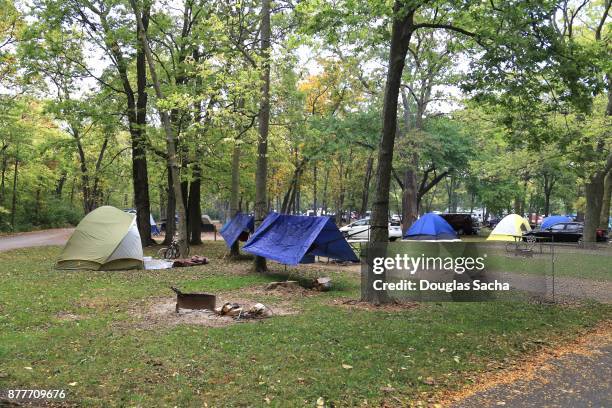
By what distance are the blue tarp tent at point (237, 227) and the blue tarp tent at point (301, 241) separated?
3452 millimetres

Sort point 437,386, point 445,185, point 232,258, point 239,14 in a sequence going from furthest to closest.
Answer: point 445,185, point 232,258, point 239,14, point 437,386

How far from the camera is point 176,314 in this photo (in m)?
8.58

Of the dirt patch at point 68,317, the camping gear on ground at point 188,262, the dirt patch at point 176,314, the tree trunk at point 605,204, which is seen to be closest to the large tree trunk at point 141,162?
the camping gear on ground at point 188,262

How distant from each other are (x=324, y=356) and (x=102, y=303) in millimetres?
5377

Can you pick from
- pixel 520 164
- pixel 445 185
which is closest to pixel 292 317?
pixel 520 164

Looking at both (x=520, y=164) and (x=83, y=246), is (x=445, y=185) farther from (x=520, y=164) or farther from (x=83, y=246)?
(x=83, y=246)

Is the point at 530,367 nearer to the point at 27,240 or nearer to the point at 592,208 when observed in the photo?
the point at 592,208

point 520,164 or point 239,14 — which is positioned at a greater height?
point 239,14

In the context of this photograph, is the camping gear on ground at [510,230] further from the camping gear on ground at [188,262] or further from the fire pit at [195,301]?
the fire pit at [195,301]

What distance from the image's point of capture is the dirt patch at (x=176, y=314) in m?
7.95

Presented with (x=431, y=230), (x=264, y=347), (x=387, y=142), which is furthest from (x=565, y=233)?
(x=264, y=347)

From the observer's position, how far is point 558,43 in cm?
873

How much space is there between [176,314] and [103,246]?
7.00 m

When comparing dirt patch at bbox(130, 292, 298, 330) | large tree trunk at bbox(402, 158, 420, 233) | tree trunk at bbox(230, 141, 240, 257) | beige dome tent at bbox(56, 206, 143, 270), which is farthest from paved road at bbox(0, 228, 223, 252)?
dirt patch at bbox(130, 292, 298, 330)
